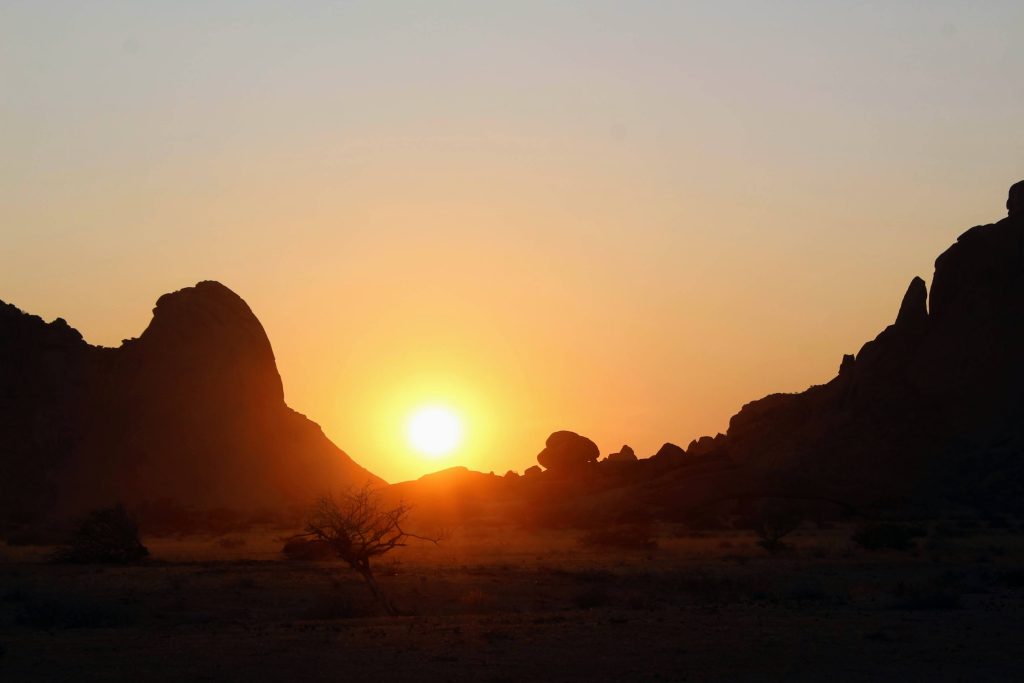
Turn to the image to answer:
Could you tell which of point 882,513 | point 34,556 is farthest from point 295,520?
point 882,513

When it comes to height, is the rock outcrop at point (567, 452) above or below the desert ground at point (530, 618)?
above

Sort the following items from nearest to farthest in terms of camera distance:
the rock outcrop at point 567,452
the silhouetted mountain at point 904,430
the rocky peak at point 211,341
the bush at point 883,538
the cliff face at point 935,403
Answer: the bush at point 883,538, the silhouetted mountain at point 904,430, the cliff face at point 935,403, the rock outcrop at point 567,452, the rocky peak at point 211,341

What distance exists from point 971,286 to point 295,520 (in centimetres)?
4671

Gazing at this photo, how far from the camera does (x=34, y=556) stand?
148 feet

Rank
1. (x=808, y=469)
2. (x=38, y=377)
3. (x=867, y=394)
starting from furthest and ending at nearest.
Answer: (x=38, y=377), (x=867, y=394), (x=808, y=469)

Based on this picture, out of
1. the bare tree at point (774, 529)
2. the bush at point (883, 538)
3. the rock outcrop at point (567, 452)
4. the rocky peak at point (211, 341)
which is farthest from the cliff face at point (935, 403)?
the rocky peak at point (211, 341)

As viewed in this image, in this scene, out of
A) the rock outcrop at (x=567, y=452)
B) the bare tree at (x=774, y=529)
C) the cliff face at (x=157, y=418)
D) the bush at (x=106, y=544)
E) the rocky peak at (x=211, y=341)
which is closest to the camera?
the bush at (x=106, y=544)

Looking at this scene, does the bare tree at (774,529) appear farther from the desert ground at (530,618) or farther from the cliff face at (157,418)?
the cliff face at (157,418)

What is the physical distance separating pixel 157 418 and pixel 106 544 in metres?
57.3

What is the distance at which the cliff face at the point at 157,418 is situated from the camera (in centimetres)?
9062

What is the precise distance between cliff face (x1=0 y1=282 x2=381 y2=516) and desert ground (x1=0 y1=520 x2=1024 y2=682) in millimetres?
51883

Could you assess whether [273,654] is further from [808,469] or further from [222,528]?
[808,469]

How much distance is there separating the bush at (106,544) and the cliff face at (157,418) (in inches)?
1756

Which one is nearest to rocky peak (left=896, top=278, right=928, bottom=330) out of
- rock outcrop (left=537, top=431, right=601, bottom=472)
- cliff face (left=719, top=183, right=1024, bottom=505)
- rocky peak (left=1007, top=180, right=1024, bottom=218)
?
cliff face (left=719, top=183, right=1024, bottom=505)
